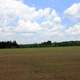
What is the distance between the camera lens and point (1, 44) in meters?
110

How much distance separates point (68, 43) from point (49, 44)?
8189mm

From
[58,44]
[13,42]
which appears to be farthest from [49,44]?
[13,42]

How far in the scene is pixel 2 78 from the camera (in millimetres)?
20109

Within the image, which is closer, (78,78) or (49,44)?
(78,78)

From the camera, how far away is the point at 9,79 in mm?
19656

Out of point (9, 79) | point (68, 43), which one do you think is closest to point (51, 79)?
point (9, 79)

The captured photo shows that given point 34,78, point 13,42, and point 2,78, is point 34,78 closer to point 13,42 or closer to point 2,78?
point 2,78

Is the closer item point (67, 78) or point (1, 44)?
point (67, 78)

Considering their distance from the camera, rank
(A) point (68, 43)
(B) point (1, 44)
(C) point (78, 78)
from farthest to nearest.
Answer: (B) point (1, 44)
(A) point (68, 43)
(C) point (78, 78)

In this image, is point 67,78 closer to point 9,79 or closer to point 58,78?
point 58,78

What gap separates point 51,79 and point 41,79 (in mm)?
626

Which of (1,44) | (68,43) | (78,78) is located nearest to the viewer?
(78,78)

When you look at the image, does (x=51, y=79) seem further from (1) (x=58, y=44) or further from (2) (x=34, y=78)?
(1) (x=58, y=44)

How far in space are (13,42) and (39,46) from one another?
32.7 feet
